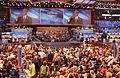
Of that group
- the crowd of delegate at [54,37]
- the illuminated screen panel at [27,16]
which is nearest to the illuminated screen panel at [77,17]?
the crowd of delegate at [54,37]

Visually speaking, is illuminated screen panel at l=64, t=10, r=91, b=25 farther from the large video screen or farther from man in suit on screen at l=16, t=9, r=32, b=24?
man in suit on screen at l=16, t=9, r=32, b=24

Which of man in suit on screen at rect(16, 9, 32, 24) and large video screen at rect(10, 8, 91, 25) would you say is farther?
large video screen at rect(10, 8, 91, 25)

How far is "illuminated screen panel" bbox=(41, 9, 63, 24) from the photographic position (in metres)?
39.0

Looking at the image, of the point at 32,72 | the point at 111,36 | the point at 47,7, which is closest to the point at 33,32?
the point at 47,7

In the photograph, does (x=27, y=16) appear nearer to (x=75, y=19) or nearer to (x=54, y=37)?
(x=54, y=37)

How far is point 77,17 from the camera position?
39625 millimetres

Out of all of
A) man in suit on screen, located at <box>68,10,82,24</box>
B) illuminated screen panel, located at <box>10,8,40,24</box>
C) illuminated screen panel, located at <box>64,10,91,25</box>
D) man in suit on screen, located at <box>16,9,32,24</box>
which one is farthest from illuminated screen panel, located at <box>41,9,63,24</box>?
man in suit on screen, located at <box>16,9,32,24</box>

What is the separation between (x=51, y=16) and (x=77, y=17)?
11.2ft

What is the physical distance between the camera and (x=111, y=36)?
36031 millimetres

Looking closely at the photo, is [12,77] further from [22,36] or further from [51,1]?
[51,1]

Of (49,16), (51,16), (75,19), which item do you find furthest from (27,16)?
(75,19)

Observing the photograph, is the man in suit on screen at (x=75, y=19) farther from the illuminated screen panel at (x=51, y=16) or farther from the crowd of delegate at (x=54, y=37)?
the crowd of delegate at (x=54, y=37)

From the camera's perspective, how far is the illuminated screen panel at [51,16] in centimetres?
3897

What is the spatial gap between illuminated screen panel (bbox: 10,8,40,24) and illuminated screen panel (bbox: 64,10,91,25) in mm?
3744
